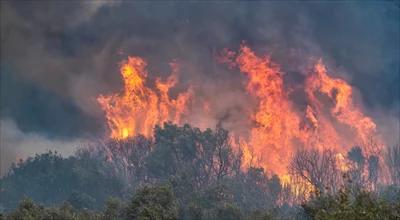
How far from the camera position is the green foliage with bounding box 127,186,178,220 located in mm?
67375

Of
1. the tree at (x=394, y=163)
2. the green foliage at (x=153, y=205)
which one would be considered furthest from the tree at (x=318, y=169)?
the green foliage at (x=153, y=205)

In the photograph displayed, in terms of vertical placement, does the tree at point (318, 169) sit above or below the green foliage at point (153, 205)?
above

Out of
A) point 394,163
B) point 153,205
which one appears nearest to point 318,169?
point 394,163

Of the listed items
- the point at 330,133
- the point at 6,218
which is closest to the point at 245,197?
the point at 330,133

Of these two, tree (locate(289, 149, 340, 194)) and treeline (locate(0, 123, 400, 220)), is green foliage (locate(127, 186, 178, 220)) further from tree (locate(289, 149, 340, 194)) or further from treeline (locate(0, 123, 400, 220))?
tree (locate(289, 149, 340, 194))

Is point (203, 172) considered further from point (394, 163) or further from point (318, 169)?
point (394, 163)

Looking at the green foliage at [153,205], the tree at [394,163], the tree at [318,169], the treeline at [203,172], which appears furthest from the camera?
the tree at [394,163]

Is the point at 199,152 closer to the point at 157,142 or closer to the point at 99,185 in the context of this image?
the point at 157,142

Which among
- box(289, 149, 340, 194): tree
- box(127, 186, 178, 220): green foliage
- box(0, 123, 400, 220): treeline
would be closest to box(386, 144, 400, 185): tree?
box(0, 123, 400, 220): treeline

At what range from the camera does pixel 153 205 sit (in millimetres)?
71125

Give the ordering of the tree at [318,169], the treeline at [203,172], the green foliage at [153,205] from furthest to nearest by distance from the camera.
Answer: the treeline at [203,172]
the tree at [318,169]
the green foliage at [153,205]

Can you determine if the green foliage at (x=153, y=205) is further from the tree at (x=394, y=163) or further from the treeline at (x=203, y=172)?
the tree at (x=394, y=163)

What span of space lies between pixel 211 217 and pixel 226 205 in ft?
12.1

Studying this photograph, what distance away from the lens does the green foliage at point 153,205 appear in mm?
67375
